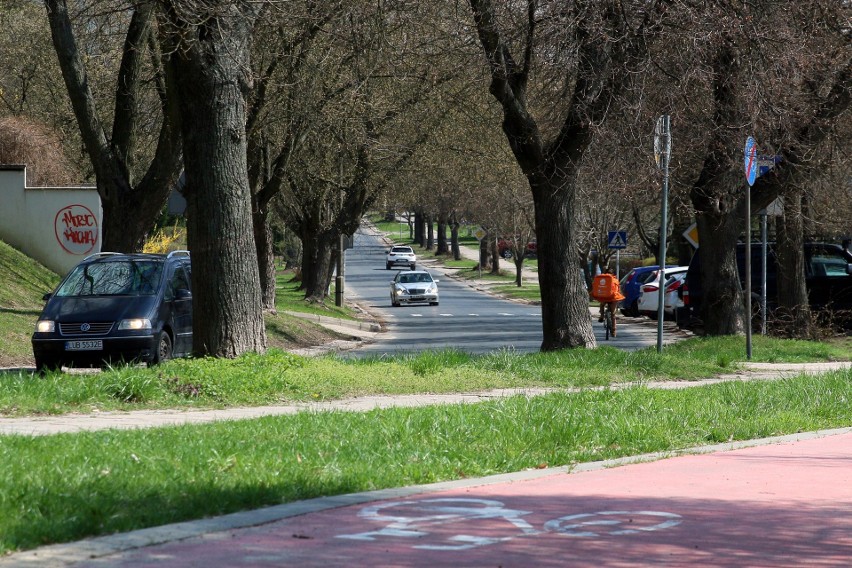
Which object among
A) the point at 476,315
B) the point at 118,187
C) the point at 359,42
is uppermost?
the point at 359,42

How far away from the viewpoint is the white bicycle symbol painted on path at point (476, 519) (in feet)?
21.2

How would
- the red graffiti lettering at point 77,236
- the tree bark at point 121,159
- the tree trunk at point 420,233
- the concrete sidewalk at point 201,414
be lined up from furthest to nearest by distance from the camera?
the tree trunk at point 420,233 < the red graffiti lettering at point 77,236 < the tree bark at point 121,159 < the concrete sidewalk at point 201,414

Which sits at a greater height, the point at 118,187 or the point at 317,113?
the point at 317,113

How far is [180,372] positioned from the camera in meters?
12.4

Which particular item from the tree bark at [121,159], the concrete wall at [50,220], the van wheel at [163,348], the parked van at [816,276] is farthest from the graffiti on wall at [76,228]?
the parked van at [816,276]

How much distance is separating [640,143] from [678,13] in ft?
5.61

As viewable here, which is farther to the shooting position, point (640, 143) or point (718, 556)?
point (640, 143)

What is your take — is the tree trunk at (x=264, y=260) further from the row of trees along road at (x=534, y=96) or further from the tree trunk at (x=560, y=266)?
the tree trunk at (x=560, y=266)

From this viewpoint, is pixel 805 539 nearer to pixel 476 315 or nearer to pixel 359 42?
pixel 359 42

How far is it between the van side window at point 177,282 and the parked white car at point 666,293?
17.8 m

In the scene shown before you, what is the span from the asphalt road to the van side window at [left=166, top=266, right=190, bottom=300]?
15.6 ft

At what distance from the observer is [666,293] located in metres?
34.4

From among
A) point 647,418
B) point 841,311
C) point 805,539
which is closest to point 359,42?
point 647,418

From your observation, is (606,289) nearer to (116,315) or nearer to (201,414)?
Result: (116,315)
